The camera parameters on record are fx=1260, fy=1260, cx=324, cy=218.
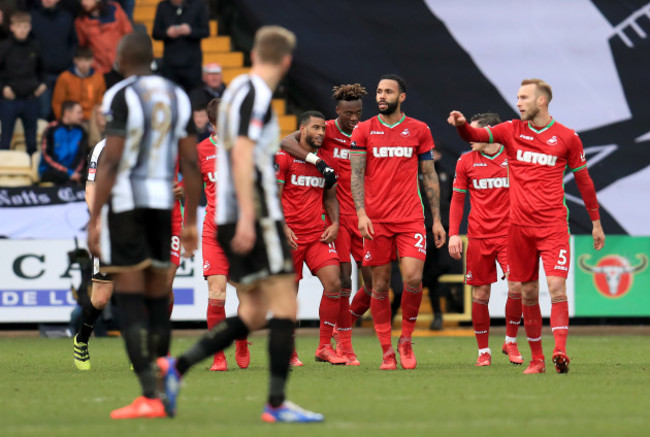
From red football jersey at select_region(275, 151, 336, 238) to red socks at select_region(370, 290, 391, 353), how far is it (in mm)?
946

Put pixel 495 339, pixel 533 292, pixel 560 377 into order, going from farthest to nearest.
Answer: pixel 495 339 → pixel 533 292 → pixel 560 377

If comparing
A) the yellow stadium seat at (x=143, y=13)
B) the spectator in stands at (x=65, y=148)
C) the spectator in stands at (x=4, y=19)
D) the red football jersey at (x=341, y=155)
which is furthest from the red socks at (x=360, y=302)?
the yellow stadium seat at (x=143, y=13)

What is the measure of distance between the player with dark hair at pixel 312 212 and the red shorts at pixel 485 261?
1459mm

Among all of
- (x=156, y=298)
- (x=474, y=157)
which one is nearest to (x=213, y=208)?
(x=474, y=157)

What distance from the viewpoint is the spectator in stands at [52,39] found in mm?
19656

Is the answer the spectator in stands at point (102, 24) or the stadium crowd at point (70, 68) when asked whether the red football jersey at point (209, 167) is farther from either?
the spectator in stands at point (102, 24)

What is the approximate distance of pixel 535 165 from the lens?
10.8 meters

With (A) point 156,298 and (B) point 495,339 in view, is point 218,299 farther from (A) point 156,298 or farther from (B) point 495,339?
(B) point 495,339

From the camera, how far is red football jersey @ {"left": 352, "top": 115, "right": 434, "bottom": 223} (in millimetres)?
11531

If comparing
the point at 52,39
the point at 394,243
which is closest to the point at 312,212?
the point at 394,243

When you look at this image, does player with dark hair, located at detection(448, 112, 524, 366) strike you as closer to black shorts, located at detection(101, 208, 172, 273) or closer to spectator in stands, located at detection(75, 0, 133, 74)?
black shorts, located at detection(101, 208, 172, 273)

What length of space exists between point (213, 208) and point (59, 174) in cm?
736

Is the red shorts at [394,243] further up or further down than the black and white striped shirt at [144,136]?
further down

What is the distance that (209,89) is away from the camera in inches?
757
